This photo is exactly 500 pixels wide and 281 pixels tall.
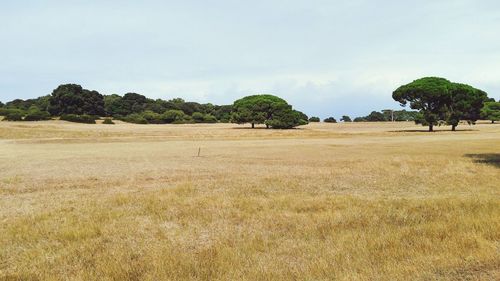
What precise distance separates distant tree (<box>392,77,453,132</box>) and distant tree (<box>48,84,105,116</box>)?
287 ft

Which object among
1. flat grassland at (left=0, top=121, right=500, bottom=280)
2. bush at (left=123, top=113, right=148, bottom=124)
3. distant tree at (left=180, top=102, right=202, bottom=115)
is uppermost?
distant tree at (left=180, top=102, right=202, bottom=115)

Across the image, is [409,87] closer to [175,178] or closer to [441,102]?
[441,102]

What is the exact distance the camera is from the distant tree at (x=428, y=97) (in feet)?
286

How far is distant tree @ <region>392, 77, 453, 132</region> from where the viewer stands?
87250mm

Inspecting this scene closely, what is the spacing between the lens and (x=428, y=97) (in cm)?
8838

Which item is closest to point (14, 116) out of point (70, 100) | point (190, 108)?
point (70, 100)

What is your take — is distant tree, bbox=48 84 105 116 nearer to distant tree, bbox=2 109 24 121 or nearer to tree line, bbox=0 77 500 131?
tree line, bbox=0 77 500 131

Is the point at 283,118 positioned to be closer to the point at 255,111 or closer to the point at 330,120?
the point at 255,111

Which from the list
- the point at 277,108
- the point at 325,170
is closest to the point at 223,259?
the point at 325,170

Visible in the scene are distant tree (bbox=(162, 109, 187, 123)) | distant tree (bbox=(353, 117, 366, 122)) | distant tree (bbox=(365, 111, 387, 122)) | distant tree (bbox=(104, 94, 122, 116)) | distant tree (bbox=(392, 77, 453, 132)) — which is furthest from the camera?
distant tree (bbox=(365, 111, 387, 122))

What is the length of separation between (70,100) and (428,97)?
312ft

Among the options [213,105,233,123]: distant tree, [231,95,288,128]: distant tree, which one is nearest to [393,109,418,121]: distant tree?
[213,105,233,123]: distant tree

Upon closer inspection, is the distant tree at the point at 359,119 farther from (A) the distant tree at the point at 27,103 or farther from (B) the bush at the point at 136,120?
(A) the distant tree at the point at 27,103

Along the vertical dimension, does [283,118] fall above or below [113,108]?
below
